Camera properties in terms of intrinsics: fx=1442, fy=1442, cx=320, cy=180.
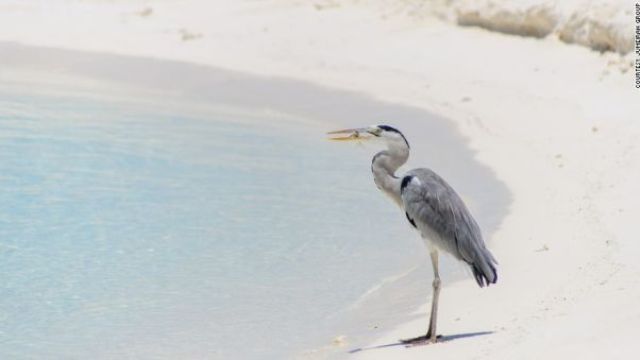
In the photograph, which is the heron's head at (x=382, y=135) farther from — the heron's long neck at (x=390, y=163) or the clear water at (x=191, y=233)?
the clear water at (x=191, y=233)

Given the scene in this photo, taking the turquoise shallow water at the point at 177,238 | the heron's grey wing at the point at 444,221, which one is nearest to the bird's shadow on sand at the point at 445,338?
the heron's grey wing at the point at 444,221

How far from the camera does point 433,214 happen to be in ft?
27.3

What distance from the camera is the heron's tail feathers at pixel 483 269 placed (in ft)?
26.5

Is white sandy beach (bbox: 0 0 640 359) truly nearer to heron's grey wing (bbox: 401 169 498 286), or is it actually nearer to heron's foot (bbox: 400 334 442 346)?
heron's foot (bbox: 400 334 442 346)

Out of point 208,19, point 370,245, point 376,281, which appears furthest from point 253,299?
point 208,19

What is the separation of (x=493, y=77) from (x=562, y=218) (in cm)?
854

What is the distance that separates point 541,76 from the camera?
62.8 feet

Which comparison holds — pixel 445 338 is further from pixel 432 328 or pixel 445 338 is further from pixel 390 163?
pixel 390 163

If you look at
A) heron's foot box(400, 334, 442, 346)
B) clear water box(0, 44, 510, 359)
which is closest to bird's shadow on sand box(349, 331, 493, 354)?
heron's foot box(400, 334, 442, 346)

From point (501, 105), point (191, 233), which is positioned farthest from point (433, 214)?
point (501, 105)

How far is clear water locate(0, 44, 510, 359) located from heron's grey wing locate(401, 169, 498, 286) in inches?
35.7

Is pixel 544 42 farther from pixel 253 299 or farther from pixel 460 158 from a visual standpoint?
pixel 253 299

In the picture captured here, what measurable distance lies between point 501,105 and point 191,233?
689 centimetres

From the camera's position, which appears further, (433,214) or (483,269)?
(433,214)
